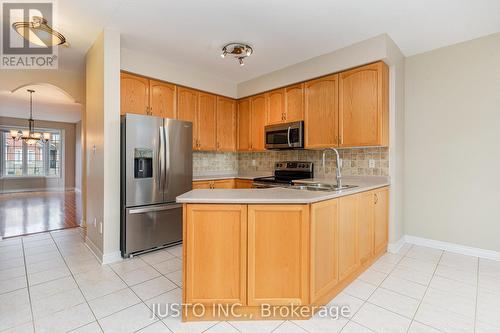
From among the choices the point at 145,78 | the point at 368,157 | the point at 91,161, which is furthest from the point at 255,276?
the point at 145,78

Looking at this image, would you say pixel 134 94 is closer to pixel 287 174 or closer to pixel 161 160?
pixel 161 160

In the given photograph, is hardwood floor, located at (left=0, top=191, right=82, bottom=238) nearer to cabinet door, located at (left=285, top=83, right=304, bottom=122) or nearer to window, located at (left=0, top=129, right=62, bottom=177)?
window, located at (left=0, top=129, right=62, bottom=177)

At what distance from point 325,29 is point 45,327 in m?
3.60

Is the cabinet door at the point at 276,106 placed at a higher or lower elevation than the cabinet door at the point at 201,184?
higher

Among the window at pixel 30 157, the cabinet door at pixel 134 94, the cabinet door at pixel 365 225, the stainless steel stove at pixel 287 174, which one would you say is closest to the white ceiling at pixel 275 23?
the cabinet door at pixel 134 94

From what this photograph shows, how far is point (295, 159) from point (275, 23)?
2.20 metres

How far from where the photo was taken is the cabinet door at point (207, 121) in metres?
4.25

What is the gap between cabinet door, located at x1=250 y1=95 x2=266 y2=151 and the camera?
4383mm

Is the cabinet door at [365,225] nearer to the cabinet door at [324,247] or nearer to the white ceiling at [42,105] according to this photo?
the cabinet door at [324,247]

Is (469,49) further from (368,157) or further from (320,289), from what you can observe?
(320,289)

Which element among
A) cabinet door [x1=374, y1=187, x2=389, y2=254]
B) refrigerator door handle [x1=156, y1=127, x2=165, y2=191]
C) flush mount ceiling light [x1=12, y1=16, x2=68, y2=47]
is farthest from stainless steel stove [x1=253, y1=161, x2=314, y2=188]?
flush mount ceiling light [x1=12, y1=16, x2=68, y2=47]

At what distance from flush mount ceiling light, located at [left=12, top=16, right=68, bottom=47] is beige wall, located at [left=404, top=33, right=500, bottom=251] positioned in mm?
4387

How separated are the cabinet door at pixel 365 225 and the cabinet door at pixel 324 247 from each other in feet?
1.79

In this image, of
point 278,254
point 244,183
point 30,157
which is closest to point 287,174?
point 244,183
